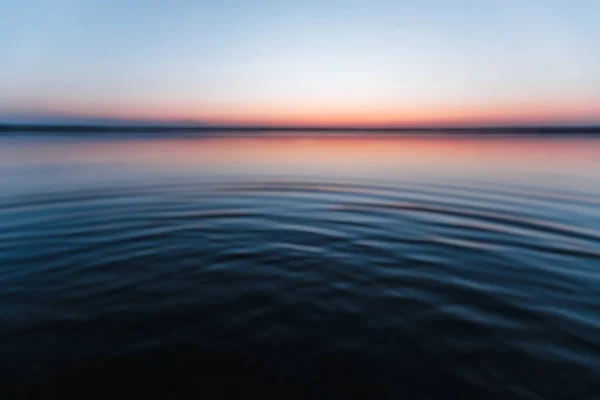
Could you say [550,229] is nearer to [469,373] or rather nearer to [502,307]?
Result: [502,307]

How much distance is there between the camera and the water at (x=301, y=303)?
Result: 10.6 ft

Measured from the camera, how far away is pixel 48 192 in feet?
43.4

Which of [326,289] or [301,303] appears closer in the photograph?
[301,303]

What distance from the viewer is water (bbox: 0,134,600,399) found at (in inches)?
127

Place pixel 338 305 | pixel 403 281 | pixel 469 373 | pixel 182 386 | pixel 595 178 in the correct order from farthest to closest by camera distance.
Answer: pixel 595 178
pixel 403 281
pixel 338 305
pixel 469 373
pixel 182 386

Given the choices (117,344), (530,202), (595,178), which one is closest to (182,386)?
(117,344)

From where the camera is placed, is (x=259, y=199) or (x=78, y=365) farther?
(x=259, y=199)

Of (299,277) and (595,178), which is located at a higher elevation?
(595,178)

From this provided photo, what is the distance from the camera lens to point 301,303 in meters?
4.67

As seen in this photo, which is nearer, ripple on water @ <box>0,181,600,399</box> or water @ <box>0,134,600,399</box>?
water @ <box>0,134,600,399</box>

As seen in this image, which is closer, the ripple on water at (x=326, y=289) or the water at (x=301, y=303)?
the water at (x=301, y=303)

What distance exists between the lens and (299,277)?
Result: 555 cm

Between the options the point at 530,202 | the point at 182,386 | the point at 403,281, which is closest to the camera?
the point at 182,386

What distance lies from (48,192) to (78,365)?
510 inches
